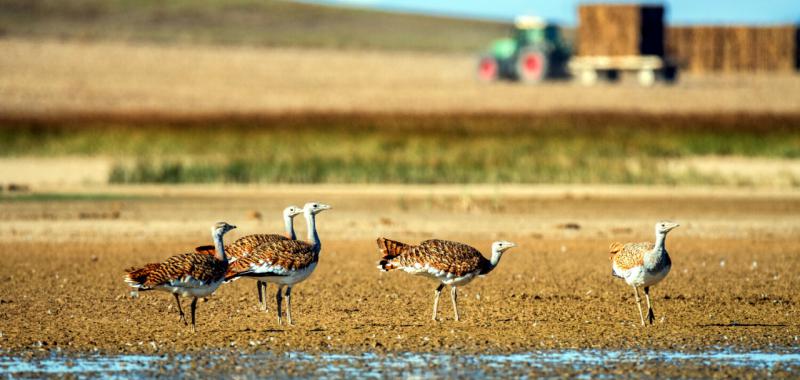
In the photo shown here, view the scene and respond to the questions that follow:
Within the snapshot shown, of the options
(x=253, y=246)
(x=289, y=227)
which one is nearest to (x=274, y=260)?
(x=253, y=246)

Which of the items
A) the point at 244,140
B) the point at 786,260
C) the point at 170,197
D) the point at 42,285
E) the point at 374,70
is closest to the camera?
the point at 42,285

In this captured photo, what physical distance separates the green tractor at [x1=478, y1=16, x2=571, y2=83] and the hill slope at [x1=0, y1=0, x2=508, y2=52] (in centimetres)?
2366

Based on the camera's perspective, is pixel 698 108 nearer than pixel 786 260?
No

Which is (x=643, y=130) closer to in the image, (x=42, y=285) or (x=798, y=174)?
(x=798, y=174)

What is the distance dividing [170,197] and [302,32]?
2730 inches

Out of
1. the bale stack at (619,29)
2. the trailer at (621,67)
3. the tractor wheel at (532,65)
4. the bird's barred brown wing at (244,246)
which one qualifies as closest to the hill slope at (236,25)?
the tractor wheel at (532,65)

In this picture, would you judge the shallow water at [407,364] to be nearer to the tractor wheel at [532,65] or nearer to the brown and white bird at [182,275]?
the brown and white bird at [182,275]

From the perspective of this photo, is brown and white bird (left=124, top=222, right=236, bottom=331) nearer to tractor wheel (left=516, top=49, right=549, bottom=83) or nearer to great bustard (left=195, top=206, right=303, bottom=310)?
great bustard (left=195, top=206, right=303, bottom=310)

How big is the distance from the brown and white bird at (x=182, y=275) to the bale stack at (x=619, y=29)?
157 feet

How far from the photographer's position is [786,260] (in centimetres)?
1695

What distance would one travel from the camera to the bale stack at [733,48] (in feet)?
216

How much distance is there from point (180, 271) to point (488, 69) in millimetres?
49614

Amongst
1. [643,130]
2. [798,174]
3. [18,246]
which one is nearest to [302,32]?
[643,130]

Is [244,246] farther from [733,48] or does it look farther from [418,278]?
[733,48]
